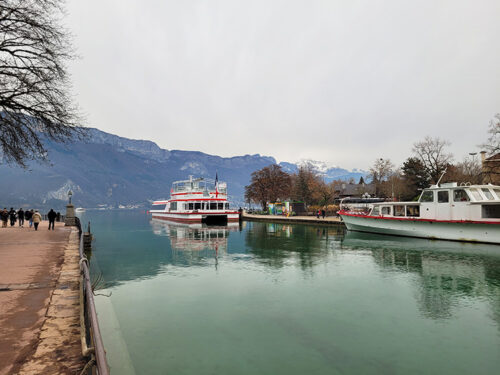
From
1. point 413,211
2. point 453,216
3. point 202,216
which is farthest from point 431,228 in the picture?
point 202,216

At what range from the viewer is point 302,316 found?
33.2ft

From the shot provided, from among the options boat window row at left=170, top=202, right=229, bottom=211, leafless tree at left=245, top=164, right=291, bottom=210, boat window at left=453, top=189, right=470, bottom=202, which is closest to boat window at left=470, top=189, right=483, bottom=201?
boat window at left=453, top=189, right=470, bottom=202

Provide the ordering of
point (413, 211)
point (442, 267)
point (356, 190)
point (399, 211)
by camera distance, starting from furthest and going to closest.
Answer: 1. point (356, 190)
2. point (399, 211)
3. point (413, 211)
4. point (442, 267)

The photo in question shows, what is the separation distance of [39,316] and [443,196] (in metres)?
30.2

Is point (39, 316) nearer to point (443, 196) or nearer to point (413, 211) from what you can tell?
point (443, 196)

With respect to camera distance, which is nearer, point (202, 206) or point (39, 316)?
point (39, 316)

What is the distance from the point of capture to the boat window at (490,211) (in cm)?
2507

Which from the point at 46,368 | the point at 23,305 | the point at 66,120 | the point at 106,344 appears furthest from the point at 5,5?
the point at 46,368

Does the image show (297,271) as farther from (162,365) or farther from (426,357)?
(162,365)

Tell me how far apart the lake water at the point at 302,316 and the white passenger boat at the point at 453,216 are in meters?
6.26

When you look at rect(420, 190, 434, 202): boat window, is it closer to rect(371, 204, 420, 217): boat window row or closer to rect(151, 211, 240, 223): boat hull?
rect(371, 204, 420, 217): boat window row

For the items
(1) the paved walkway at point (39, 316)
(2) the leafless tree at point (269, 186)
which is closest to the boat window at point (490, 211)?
(1) the paved walkway at point (39, 316)

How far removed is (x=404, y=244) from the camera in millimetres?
27234

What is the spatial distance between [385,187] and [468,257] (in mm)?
42064
